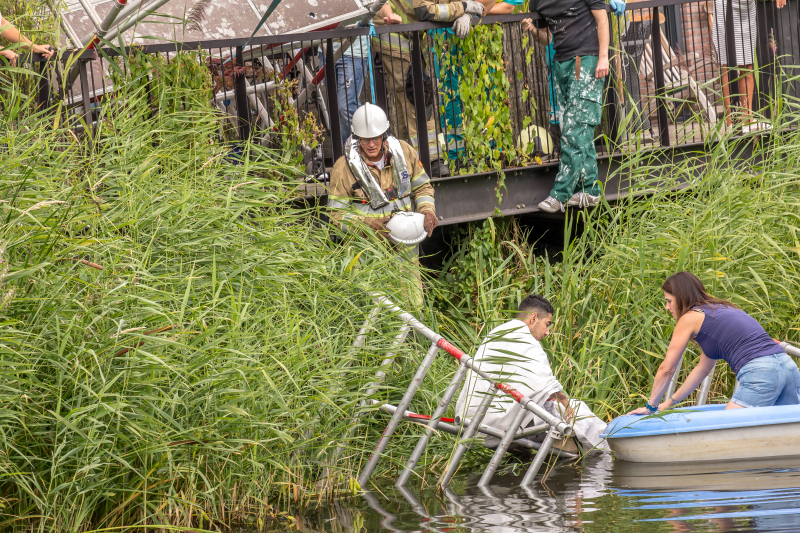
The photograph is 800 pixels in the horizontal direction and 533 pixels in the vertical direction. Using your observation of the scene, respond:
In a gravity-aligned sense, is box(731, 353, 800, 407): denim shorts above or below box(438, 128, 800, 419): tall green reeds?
below

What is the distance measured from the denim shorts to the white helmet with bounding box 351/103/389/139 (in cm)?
326

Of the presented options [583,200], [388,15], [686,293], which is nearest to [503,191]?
[583,200]

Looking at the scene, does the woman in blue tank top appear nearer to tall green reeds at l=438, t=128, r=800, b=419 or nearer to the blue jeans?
tall green reeds at l=438, t=128, r=800, b=419

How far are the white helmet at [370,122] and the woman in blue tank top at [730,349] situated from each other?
101 inches

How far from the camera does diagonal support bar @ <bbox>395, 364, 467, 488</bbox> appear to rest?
5.52 meters

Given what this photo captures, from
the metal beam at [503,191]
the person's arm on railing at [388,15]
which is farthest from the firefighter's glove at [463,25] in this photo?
the metal beam at [503,191]

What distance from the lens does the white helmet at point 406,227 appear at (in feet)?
23.6

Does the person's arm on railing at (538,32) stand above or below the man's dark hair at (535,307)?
above

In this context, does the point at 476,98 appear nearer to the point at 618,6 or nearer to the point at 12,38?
the point at 618,6

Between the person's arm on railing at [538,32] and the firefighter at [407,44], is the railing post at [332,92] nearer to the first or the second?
the firefighter at [407,44]

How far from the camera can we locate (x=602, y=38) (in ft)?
26.4

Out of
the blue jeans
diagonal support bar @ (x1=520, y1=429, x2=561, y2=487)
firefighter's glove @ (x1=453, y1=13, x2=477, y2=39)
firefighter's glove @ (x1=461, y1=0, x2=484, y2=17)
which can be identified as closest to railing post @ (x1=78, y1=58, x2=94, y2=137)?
the blue jeans

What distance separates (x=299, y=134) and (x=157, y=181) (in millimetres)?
1763

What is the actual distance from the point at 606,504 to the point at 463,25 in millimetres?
4380
